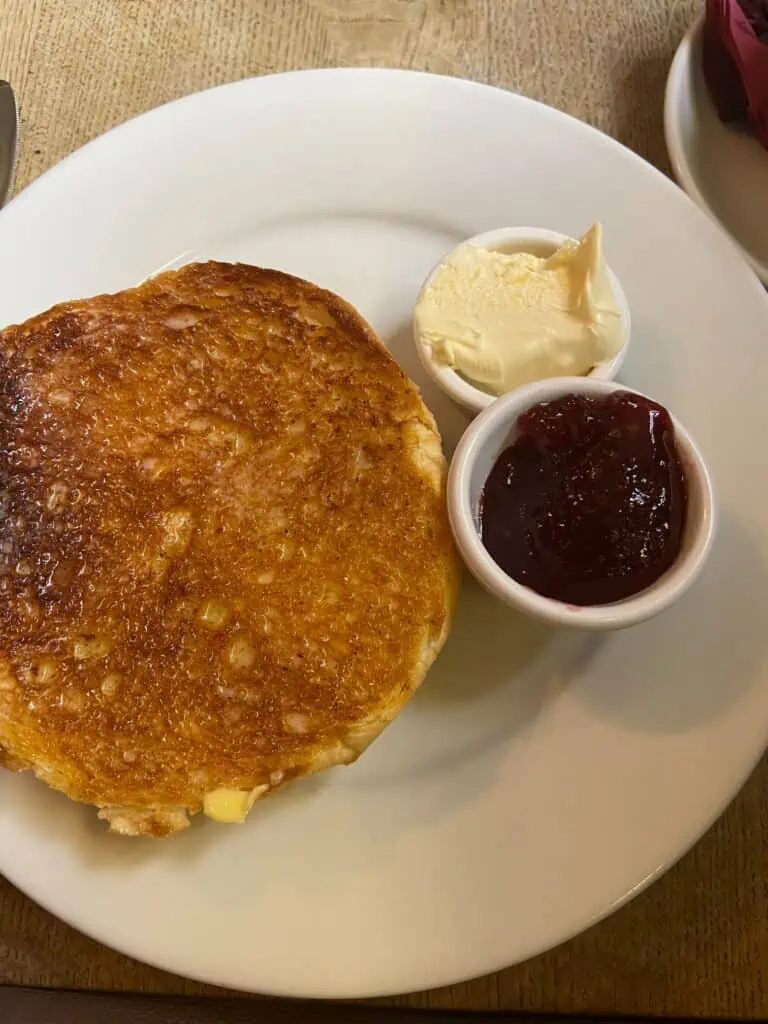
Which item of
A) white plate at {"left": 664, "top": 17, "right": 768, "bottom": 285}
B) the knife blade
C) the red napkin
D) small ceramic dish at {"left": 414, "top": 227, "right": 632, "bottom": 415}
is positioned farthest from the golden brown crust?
the red napkin

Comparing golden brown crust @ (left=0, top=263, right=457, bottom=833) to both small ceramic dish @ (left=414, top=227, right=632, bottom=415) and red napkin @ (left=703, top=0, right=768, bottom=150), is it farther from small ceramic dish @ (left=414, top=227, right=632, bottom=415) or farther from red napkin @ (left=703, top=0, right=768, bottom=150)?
red napkin @ (left=703, top=0, right=768, bottom=150)

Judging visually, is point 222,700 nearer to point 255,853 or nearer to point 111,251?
point 255,853

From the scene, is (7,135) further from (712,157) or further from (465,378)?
(712,157)

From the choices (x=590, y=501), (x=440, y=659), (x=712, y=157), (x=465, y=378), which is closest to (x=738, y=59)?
(x=712, y=157)

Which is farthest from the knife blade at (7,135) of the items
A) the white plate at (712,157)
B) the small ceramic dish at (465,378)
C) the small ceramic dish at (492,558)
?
the white plate at (712,157)

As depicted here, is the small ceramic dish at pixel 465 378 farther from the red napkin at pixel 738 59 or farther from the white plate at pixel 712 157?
the red napkin at pixel 738 59

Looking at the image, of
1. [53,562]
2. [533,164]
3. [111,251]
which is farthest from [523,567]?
[111,251]
